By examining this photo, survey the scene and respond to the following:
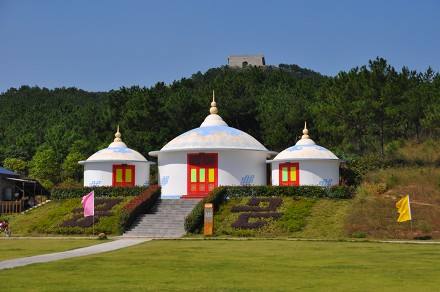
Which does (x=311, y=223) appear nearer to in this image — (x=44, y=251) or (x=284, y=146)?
(x=44, y=251)

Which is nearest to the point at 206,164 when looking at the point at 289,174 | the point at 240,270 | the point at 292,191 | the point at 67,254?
the point at 289,174

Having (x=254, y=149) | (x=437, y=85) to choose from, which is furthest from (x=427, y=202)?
(x=437, y=85)

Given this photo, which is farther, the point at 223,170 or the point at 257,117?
the point at 257,117

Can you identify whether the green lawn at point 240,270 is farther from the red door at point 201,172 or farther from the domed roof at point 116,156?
the domed roof at point 116,156

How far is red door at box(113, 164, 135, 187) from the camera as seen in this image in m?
46.7

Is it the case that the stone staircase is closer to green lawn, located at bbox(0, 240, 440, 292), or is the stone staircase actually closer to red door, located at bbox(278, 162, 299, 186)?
red door, located at bbox(278, 162, 299, 186)

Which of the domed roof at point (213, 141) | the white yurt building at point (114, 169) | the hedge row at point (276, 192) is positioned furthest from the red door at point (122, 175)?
the hedge row at point (276, 192)

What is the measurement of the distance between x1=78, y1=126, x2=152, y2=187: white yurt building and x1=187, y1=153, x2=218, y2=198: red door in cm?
624

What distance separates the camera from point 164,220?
36.4 metres

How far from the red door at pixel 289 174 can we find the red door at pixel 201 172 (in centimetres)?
453

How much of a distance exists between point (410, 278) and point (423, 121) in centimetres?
3832

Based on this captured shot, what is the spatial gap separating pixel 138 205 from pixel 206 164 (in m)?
7.18

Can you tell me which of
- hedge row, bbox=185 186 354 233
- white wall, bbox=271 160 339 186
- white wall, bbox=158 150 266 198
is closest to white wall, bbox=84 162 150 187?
white wall, bbox=158 150 266 198

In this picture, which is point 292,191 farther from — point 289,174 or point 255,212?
point 289,174
